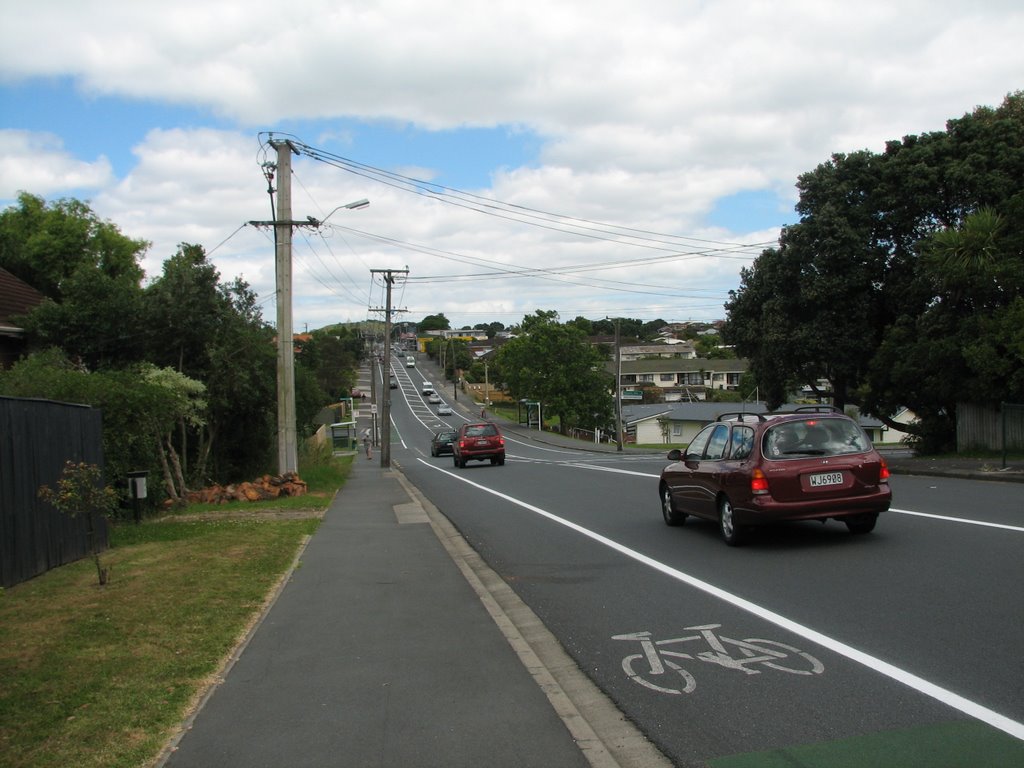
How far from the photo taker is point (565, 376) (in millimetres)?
89188

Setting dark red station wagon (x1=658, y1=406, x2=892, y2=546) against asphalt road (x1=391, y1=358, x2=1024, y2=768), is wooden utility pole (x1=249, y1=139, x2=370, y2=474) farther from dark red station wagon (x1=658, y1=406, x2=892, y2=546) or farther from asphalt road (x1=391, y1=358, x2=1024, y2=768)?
dark red station wagon (x1=658, y1=406, x2=892, y2=546)

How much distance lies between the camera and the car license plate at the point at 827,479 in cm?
1037

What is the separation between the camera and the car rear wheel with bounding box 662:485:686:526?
43.6ft

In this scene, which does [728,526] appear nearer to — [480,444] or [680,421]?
[480,444]

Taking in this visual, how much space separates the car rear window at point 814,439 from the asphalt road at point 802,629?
1085 millimetres

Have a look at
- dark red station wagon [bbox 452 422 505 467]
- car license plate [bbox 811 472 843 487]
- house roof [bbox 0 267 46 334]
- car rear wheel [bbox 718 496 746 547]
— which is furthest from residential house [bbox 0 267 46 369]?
car license plate [bbox 811 472 843 487]

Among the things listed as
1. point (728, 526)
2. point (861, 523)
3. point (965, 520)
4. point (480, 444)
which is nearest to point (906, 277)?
point (480, 444)

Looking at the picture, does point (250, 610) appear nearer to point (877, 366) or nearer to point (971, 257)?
point (971, 257)

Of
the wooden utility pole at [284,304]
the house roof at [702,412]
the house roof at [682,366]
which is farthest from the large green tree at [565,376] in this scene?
the wooden utility pole at [284,304]

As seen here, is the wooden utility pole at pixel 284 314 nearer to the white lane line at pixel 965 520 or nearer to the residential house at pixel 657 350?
the white lane line at pixel 965 520

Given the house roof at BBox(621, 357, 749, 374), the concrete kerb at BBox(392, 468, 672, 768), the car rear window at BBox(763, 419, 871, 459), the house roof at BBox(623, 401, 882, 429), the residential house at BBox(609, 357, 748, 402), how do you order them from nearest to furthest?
the concrete kerb at BBox(392, 468, 672, 768) → the car rear window at BBox(763, 419, 871, 459) → the house roof at BBox(623, 401, 882, 429) → the residential house at BBox(609, 357, 748, 402) → the house roof at BBox(621, 357, 749, 374)

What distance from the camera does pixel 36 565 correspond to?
1003cm

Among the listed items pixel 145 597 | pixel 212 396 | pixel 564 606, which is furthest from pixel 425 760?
pixel 212 396

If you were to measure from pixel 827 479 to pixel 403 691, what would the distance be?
6.35 m
